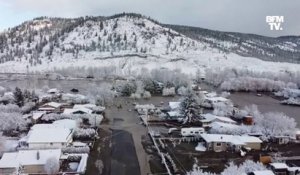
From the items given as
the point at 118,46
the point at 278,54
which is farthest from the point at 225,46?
the point at 118,46

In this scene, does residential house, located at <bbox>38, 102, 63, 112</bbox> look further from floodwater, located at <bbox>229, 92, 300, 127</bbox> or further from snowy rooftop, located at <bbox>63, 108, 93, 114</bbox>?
floodwater, located at <bbox>229, 92, 300, 127</bbox>

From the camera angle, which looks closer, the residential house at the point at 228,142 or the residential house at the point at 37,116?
the residential house at the point at 228,142

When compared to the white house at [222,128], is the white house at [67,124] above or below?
above

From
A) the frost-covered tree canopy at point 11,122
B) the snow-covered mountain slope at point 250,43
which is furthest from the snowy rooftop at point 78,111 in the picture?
the snow-covered mountain slope at point 250,43

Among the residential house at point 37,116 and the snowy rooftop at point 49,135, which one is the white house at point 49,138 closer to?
the snowy rooftop at point 49,135

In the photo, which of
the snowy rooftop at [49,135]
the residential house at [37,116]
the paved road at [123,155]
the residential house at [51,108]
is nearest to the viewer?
the paved road at [123,155]

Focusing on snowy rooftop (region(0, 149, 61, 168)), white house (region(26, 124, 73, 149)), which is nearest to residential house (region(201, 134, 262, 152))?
white house (region(26, 124, 73, 149))
